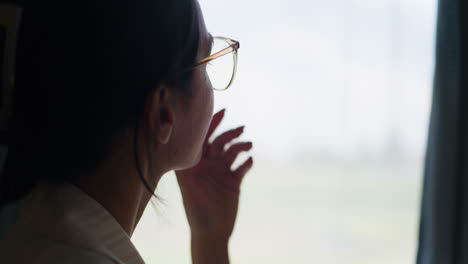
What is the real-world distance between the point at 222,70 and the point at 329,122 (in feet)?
2.29

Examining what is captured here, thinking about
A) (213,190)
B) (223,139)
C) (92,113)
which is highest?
(92,113)

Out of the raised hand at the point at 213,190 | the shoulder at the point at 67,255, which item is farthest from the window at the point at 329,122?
the shoulder at the point at 67,255

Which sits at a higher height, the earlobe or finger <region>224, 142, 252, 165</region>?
the earlobe

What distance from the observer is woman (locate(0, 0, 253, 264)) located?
54 cm

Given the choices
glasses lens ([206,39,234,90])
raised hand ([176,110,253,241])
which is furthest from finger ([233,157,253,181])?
glasses lens ([206,39,234,90])

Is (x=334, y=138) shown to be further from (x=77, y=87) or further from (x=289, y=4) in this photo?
(x=77, y=87)

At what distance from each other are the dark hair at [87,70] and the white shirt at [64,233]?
4 centimetres

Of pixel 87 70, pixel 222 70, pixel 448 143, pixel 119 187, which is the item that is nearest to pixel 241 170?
pixel 222 70

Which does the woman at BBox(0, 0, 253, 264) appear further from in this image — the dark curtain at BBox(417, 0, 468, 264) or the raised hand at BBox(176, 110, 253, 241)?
the dark curtain at BBox(417, 0, 468, 264)

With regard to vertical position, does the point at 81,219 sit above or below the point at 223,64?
below

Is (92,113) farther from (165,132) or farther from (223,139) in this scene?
(223,139)

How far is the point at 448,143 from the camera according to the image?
1315 millimetres

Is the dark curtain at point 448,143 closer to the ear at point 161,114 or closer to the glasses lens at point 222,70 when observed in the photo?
the glasses lens at point 222,70

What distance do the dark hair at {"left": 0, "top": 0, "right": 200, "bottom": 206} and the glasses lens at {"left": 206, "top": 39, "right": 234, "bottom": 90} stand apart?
0.56 ft
